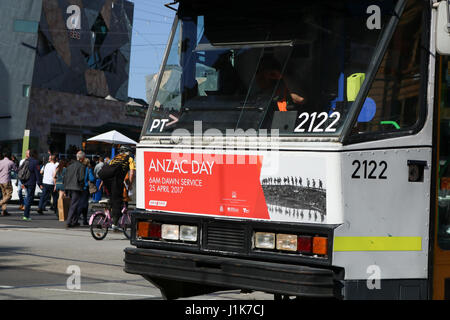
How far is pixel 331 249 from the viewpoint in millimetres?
5965

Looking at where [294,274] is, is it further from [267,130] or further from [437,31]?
[437,31]

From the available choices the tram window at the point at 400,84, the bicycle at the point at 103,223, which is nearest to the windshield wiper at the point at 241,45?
the tram window at the point at 400,84

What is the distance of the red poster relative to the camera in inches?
253

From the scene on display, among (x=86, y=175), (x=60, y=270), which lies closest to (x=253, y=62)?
(x=60, y=270)

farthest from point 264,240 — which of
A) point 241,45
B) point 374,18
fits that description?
point 374,18

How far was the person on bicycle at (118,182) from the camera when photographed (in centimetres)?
1561

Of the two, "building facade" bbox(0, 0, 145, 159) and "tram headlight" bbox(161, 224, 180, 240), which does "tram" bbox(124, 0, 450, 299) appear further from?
"building facade" bbox(0, 0, 145, 159)

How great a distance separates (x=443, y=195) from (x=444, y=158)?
11.1 inches

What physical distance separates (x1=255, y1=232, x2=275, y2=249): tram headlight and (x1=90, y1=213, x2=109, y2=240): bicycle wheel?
31.7ft

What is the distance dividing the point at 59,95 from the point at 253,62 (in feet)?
155

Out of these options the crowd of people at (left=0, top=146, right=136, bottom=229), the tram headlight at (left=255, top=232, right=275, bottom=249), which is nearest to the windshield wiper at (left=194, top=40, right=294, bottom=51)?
the tram headlight at (left=255, top=232, right=275, bottom=249)

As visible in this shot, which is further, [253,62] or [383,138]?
[253,62]

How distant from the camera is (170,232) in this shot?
22.7 feet

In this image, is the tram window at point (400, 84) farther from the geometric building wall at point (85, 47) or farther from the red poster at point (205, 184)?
the geometric building wall at point (85, 47)
